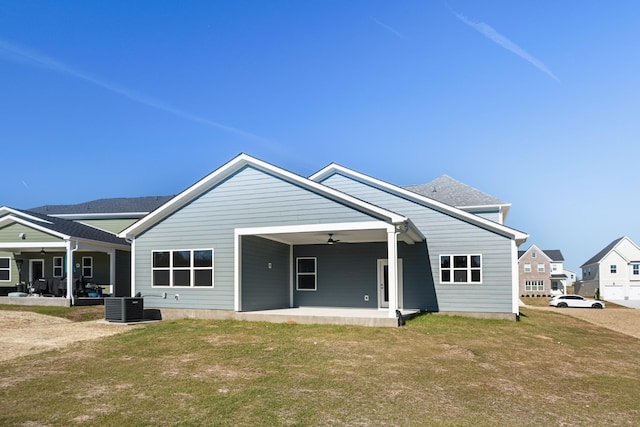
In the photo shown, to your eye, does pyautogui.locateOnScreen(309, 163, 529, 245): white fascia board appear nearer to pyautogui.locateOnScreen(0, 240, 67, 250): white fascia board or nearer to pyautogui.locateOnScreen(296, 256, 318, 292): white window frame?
pyautogui.locateOnScreen(296, 256, 318, 292): white window frame

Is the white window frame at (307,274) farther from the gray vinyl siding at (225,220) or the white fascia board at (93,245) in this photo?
the white fascia board at (93,245)

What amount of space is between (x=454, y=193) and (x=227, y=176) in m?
13.5

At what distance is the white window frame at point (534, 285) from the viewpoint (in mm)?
61062

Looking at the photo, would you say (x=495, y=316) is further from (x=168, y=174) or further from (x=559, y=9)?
(x=168, y=174)

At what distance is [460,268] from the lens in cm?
1678

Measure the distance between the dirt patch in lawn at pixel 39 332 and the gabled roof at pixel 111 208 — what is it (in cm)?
1179

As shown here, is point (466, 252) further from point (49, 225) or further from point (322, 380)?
point (49, 225)

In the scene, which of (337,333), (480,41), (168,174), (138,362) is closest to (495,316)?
(337,333)

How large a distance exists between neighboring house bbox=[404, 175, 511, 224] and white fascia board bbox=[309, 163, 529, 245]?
18.0 ft

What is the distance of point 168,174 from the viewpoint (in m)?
51.0

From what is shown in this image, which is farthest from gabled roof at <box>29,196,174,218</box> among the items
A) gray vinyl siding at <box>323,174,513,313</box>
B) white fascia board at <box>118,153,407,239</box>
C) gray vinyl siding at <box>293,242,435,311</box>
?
gray vinyl siding at <box>323,174,513,313</box>

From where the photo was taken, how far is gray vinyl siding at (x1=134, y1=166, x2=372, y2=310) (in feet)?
48.4

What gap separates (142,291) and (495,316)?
13.0 metres

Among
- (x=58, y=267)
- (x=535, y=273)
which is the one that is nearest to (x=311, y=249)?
(x=58, y=267)
